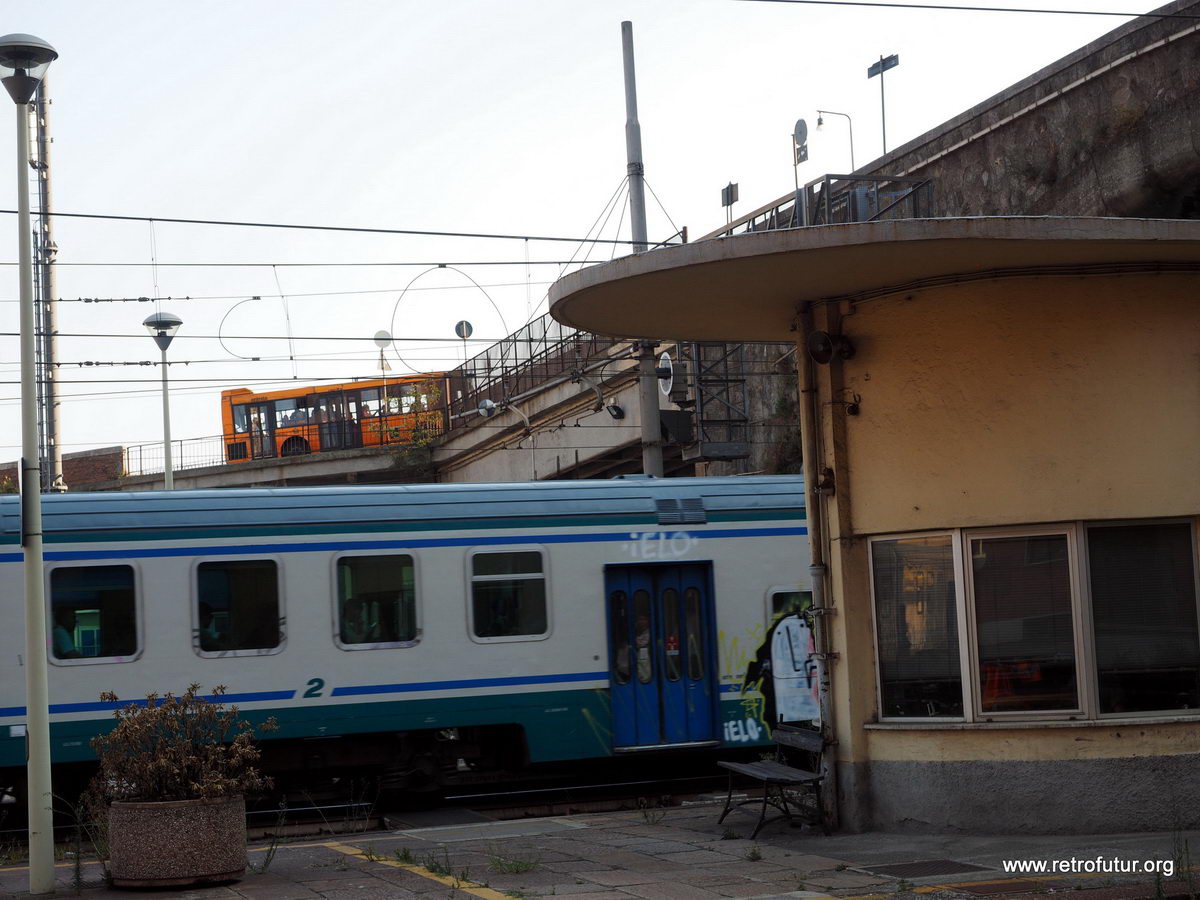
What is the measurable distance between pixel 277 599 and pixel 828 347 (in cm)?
614

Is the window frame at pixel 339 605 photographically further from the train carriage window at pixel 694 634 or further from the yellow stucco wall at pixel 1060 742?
the yellow stucco wall at pixel 1060 742

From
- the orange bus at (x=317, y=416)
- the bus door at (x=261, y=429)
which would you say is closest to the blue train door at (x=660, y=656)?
the orange bus at (x=317, y=416)

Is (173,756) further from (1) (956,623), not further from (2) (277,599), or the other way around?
Result: (1) (956,623)

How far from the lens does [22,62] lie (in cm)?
930

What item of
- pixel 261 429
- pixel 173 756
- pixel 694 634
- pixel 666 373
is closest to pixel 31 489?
pixel 173 756

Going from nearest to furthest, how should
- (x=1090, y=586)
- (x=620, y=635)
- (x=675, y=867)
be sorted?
(x=675, y=867) < (x=1090, y=586) < (x=620, y=635)

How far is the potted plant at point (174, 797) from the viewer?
8.84 meters

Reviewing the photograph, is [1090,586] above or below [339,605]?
below

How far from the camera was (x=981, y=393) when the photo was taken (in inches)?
396

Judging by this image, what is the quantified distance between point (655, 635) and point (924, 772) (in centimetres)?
524

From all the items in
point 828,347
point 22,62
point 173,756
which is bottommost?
point 173,756

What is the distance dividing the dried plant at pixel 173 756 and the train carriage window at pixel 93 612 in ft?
13.4

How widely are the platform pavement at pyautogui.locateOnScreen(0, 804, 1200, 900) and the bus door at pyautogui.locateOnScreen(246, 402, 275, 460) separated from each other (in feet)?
130

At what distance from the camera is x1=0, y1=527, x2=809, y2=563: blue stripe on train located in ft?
43.7
